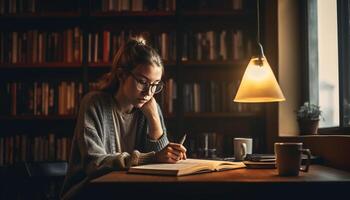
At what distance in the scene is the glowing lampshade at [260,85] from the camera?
2.01 meters

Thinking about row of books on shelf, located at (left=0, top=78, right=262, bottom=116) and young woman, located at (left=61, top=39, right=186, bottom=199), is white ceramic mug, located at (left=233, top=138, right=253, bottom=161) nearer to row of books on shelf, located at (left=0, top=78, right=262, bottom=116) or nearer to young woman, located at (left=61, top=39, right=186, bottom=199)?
young woman, located at (left=61, top=39, right=186, bottom=199)

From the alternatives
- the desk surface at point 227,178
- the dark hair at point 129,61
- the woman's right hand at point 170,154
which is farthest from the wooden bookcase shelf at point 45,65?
the desk surface at point 227,178

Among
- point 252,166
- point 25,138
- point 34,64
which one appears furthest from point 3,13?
point 252,166

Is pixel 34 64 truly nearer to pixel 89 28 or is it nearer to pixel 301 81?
pixel 89 28

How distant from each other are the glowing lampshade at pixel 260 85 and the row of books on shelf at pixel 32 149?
1671 mm

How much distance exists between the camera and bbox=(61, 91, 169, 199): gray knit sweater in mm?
1659

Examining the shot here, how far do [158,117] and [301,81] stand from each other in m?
1.12

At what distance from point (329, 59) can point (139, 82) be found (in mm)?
1127

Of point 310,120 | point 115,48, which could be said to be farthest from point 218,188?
point 115,48

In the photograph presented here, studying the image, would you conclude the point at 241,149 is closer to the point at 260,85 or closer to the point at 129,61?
the point at 260,85

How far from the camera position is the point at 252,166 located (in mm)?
1682

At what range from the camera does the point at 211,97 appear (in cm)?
330

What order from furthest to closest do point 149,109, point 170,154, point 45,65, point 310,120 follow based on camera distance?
point 45,65
point 310,120
point 149,109
point 170,154

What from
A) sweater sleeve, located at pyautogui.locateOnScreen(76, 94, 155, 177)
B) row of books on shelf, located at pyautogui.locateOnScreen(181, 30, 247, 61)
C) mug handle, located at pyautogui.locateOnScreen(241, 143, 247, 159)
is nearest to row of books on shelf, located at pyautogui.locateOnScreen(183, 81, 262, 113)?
row of books on shelf, located at pyautogui.locateOnScreen(181, 30, 247, 61)
